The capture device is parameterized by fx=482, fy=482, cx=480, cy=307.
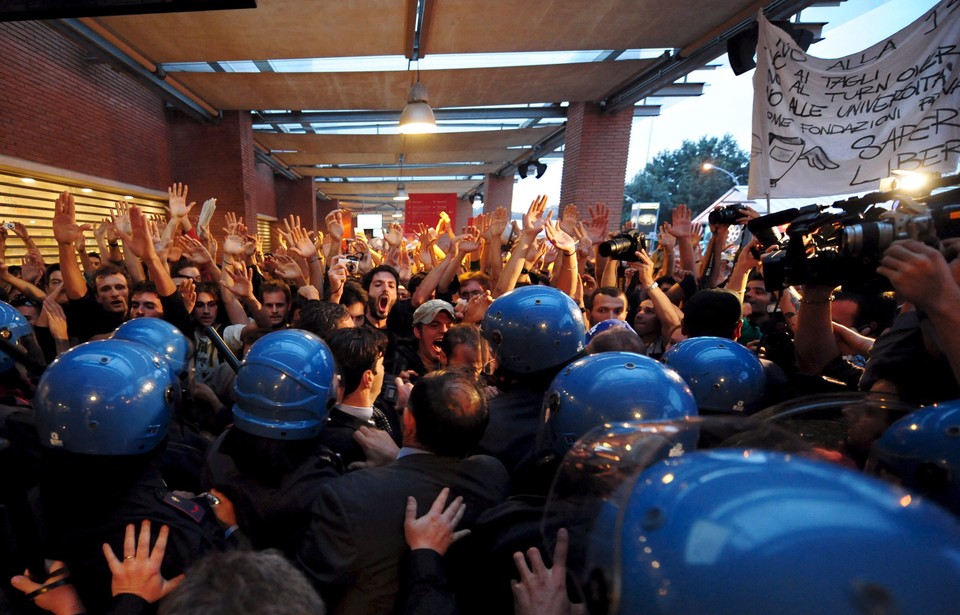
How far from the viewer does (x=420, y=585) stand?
3.95 feet

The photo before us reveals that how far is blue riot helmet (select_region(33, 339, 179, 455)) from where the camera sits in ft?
4.67

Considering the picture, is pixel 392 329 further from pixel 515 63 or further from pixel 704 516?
pixel 515 63

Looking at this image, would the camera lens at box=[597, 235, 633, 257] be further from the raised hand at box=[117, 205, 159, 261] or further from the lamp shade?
the lamp shade

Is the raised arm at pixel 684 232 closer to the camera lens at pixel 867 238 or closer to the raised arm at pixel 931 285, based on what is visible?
the camera lens at pixel 867 238

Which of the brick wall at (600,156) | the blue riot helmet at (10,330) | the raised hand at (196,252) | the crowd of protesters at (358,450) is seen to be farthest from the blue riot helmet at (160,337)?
the brick wall at (600,156)

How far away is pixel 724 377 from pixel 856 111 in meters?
3.68

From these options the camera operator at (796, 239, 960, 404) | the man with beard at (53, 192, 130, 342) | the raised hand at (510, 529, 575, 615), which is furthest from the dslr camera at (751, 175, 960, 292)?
the man with beard at (53, 192, 130, 342)

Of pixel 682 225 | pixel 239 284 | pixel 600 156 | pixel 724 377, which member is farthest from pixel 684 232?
pixel 600 156

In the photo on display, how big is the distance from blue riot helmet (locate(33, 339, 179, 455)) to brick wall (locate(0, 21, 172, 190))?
7.79m

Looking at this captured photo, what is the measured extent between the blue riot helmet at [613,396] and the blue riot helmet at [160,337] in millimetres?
1993

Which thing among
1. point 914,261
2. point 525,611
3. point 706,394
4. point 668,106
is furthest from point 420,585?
point 668,106

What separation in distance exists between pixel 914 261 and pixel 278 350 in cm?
198

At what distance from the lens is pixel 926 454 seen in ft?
3.09

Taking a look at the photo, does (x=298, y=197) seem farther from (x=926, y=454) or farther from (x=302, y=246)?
(x=926, y=454)
